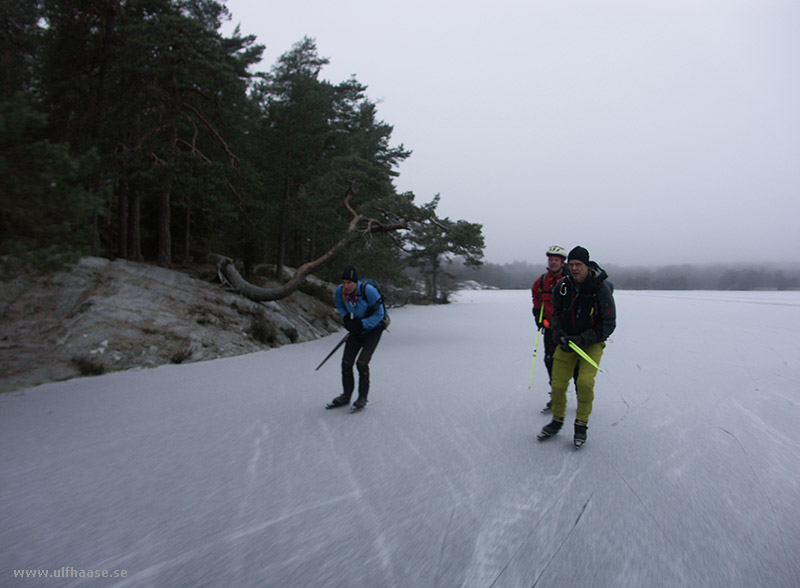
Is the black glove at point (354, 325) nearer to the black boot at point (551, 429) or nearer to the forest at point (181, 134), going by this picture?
the black boot at point (551, 429)

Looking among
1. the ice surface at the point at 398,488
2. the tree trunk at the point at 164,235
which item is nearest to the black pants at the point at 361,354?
the ice surface at the point at 398,488

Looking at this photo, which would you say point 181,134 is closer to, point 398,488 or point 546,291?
point 546,291

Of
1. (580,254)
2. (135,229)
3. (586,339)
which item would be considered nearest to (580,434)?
(586,339)

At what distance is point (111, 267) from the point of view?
11406mm

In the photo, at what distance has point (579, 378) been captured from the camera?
14.0 ft

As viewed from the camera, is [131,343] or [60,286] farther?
[60,286]

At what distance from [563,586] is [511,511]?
75 centimetres

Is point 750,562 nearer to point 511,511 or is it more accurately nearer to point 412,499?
point 511,511

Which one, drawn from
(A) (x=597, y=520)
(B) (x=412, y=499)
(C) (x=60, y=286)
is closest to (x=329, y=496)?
(B) (x=412, y=499)

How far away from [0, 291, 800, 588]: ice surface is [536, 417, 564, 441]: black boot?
84 mm

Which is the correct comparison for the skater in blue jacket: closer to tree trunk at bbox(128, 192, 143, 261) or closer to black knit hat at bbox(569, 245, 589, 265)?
black knit hat at bbox(569, 245, 589, 265)

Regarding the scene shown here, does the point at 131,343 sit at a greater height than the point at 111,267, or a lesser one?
lesser

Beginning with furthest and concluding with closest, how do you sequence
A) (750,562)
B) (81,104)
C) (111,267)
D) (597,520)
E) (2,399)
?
(81,104) < (111,267) < (2,399) < (597,520) < (750,562)

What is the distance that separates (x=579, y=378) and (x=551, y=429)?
25.4 inches
